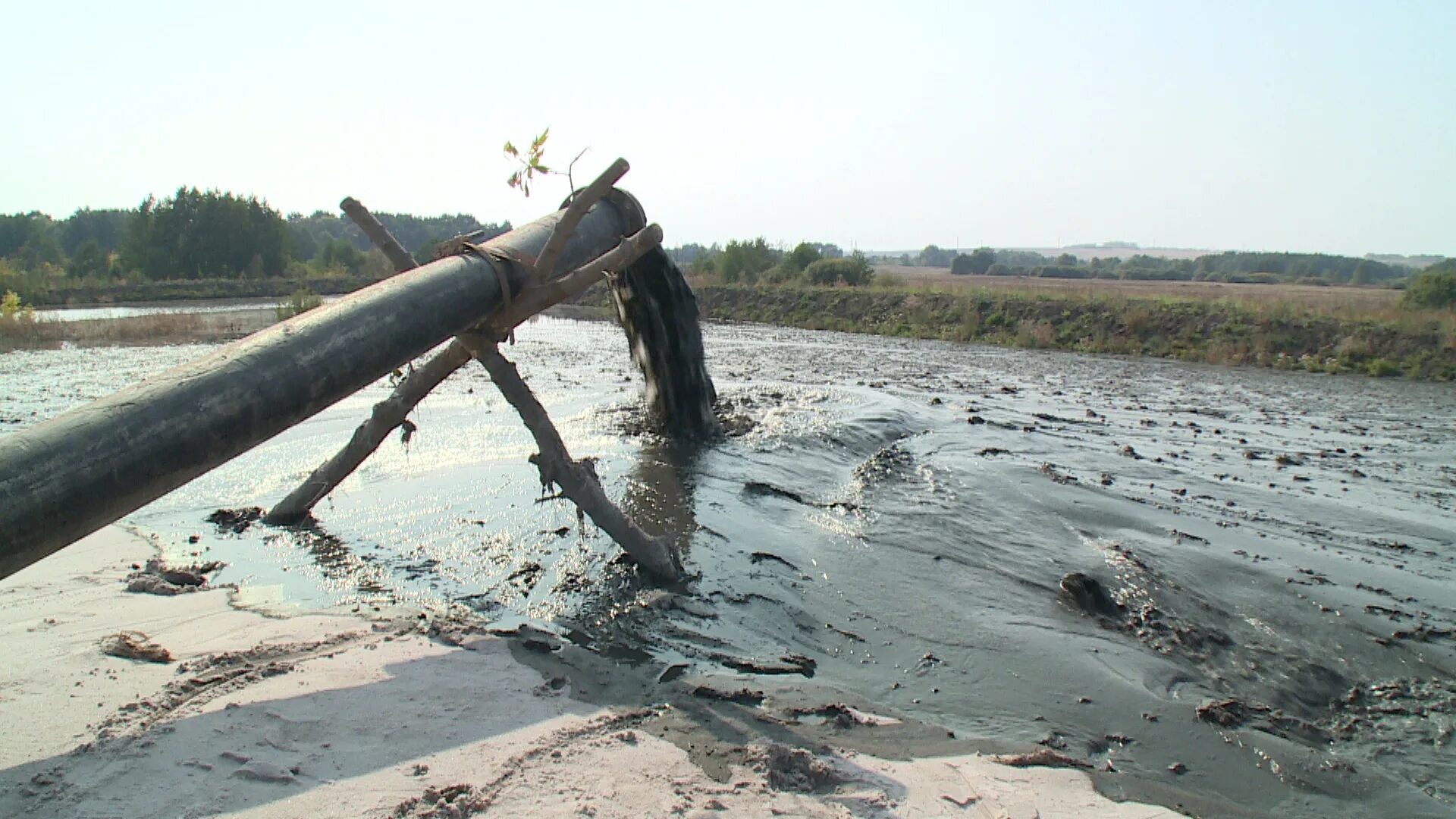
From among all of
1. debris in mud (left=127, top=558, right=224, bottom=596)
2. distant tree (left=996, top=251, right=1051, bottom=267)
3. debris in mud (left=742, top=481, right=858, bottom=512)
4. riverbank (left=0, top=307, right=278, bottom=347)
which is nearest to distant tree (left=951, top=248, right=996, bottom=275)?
distant tree (left=996, top=251, right=1051, bottom=267)

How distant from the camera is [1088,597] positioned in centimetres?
579

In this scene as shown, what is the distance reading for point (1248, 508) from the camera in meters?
8.27

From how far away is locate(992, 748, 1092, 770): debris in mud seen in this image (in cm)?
367

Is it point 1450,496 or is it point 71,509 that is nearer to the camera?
point 71,509

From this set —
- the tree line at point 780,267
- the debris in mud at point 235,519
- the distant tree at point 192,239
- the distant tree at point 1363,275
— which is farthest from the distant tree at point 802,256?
the distant tree at point 1363,275

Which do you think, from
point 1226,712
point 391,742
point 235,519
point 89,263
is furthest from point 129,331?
point 89,263

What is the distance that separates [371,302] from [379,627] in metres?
1.62

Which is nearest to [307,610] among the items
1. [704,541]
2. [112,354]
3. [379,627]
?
[379,627]

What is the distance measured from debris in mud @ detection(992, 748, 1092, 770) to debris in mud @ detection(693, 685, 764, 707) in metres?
1.04

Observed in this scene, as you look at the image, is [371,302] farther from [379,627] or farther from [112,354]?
[112,354]

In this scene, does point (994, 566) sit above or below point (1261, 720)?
above

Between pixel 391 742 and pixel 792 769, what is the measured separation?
147 centimetres

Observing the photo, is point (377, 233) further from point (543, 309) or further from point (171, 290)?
point (171, 290)

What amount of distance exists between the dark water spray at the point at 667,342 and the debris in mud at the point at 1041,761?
6.03 m
